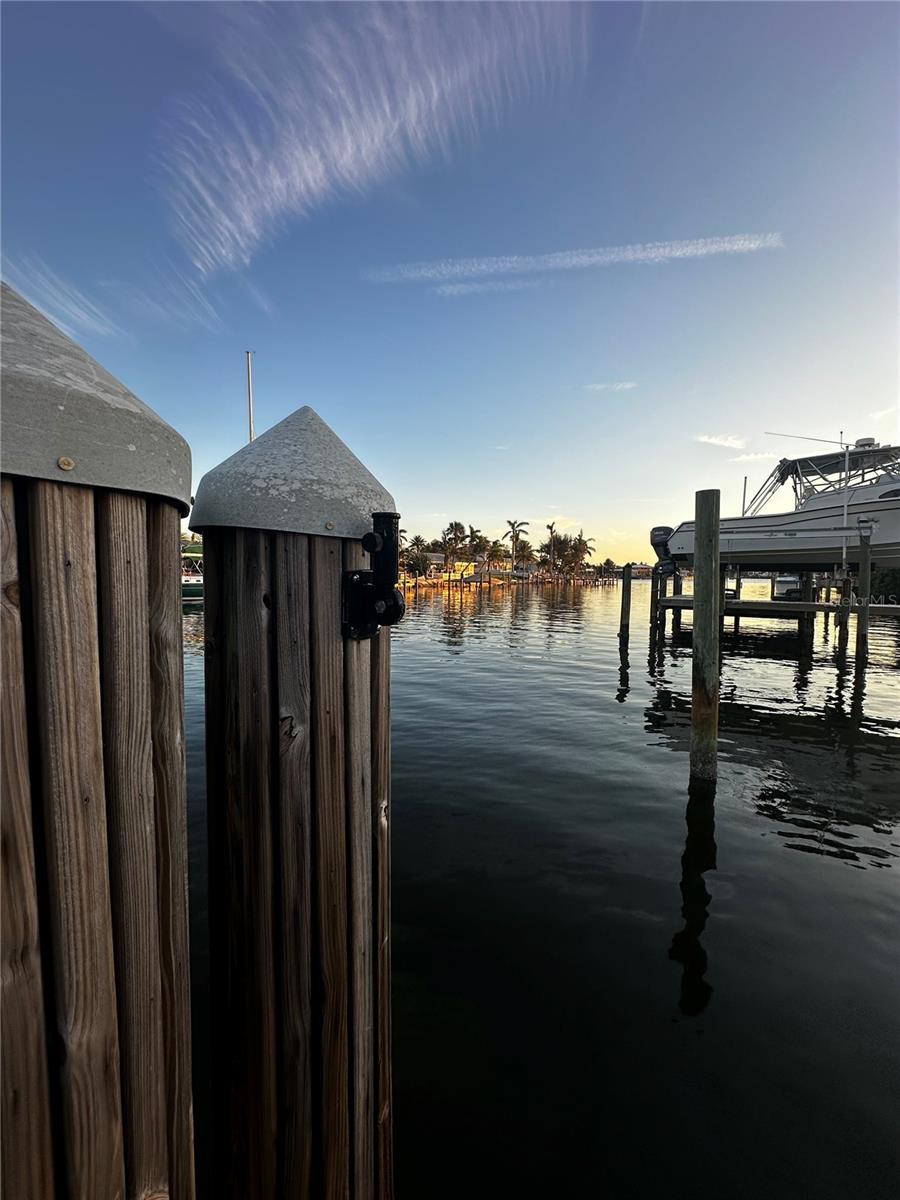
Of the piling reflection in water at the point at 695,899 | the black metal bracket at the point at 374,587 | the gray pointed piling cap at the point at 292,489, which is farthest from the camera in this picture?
the piling reflection in water at the point at 695,899

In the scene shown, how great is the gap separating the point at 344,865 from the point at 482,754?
6.71 m

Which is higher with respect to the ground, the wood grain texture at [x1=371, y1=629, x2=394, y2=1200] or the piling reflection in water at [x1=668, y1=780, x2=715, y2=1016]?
the wood grain texture at [x1=371, y1=629, x2=394, y2=1200]

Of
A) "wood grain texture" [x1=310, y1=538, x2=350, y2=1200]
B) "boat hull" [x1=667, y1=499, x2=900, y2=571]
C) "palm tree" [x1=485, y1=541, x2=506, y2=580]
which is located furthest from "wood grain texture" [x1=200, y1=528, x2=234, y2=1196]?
"palm tree" [x1=485, y1=541, x2=506, y2=580]

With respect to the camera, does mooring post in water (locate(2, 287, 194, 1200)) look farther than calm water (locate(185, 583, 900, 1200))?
No

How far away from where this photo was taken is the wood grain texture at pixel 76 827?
40.8 inches

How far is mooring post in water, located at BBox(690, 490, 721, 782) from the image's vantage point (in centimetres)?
726

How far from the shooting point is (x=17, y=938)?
101cm

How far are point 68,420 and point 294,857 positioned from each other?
1357 millimetres

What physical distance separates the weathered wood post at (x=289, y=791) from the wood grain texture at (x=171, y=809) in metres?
0.34

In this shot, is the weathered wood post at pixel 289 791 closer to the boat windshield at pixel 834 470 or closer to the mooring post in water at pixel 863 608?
the mooring post in water at pixel 863 608

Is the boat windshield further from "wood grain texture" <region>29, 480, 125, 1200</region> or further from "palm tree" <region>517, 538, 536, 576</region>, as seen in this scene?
"palm tree" <region>517, 538, 536, 576</region>

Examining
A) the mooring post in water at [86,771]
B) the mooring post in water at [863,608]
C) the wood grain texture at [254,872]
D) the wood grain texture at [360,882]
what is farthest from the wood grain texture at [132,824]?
the mooring post in water at [863,608]

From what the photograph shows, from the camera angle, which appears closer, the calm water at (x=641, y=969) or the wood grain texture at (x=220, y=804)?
the wood grain texture at (x=220, y=804)

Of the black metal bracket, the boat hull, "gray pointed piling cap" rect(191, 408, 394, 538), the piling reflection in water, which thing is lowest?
the piling reflection in water
